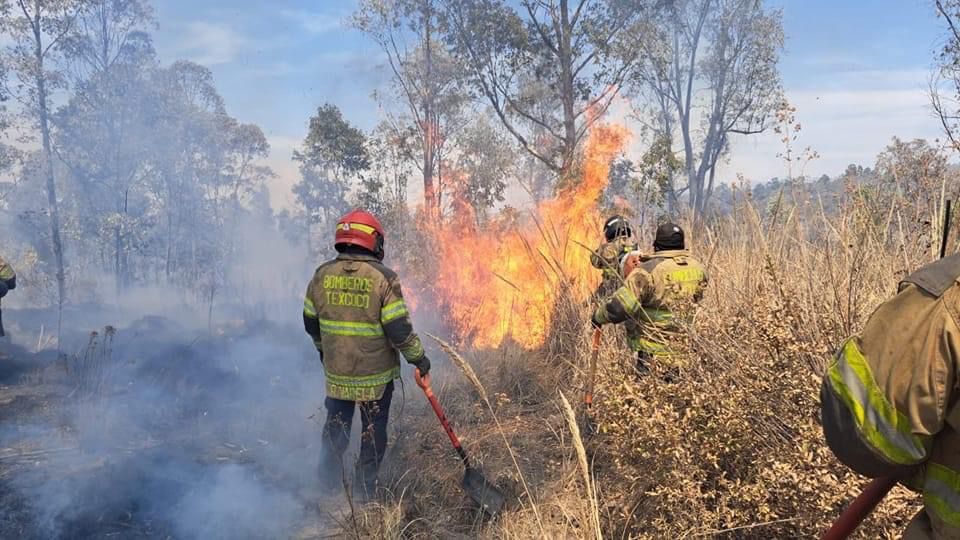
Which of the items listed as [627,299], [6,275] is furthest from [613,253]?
[6,275]

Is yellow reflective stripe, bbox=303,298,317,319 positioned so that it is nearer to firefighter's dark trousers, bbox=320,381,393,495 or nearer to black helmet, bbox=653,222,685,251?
firefighter's dark trousers, bbox=320,381,393,495

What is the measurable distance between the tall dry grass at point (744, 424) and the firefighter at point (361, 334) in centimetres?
47

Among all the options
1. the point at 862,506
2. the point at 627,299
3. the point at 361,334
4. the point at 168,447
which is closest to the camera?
the point at 862,506

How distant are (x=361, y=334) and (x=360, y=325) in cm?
7

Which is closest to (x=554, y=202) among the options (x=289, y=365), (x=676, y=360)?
(x=289, y=365)

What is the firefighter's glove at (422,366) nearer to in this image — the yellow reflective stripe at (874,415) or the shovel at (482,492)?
the shovel at (482,492)

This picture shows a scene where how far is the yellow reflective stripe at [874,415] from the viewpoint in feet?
3.99

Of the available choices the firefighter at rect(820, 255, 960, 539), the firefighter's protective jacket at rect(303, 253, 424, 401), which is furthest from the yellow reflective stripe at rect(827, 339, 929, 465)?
the firefighter's protective jacket at rect(303, 253, 424, 401)

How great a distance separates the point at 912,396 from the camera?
1.17 m

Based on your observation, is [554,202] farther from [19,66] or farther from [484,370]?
[19,66]

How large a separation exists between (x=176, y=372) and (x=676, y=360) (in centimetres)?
694

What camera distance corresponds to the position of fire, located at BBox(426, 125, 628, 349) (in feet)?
22.3

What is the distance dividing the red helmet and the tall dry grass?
1698 millimetres

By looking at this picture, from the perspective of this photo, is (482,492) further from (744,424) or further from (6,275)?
(6,275)
